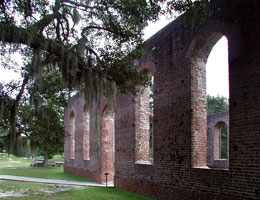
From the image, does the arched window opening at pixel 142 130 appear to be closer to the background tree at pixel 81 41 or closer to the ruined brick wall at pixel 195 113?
the ruined brick wall at pixel 195 113

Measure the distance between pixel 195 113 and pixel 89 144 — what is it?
9904 millimetres

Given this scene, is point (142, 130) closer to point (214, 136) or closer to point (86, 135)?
point (86, 135)

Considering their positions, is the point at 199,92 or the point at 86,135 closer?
the point at 199,92

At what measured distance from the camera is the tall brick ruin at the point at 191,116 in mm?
5867

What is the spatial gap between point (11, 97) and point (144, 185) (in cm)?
509

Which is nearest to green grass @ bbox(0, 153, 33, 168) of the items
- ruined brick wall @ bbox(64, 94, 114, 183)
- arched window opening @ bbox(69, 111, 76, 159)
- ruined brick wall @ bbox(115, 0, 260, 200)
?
arched window opening @ bbox(69, 111, 76, 159)

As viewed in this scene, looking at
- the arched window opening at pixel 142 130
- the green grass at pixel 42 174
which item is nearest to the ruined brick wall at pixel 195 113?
the arched window opening at pixel 142 130

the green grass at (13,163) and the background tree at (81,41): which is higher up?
the background tree at (81,41)

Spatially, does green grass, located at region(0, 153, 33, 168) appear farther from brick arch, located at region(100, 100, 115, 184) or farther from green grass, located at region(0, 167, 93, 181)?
brick arch, located at region(100, 100, 115, 184)

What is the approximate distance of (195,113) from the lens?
7.59 metres

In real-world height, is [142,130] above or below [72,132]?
above

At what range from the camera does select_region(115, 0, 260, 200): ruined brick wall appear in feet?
19.2

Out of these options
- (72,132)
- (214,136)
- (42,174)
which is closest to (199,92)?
(214,136)

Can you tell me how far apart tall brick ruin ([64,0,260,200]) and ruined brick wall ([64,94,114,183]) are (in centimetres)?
242
